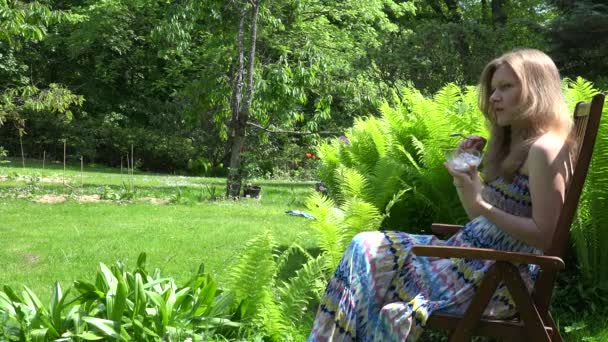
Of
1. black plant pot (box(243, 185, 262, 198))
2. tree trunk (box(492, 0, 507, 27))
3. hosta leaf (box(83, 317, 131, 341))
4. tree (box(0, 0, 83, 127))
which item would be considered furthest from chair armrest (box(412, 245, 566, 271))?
tree trunk (box(492, 0, 507, 27))

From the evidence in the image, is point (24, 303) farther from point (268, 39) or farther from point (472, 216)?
point (268, 39)

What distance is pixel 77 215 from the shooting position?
9.19 metres

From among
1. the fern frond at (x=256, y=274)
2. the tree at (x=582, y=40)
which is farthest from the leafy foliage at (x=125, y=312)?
the tree at (x=582, y=40)

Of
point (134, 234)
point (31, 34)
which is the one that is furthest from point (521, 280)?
point (31, 34)

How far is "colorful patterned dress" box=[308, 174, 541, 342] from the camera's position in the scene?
267cm

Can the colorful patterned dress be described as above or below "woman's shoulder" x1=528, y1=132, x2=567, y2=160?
below

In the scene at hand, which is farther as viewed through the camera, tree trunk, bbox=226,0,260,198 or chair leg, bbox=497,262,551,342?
tree trunk, bbox=226,0,260,198

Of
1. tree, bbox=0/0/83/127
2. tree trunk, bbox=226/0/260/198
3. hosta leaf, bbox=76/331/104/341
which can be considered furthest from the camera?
tree trunk, bbox=226/0/260/198

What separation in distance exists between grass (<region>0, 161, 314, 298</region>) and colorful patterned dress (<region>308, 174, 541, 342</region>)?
1.12 meters

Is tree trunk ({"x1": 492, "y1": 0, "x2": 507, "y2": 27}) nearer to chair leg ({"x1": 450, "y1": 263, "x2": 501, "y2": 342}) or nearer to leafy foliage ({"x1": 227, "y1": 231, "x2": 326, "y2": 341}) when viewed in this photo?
leafy foliage ({"x1": 227, "y1": 231, "x2": 326, "y2": 341})

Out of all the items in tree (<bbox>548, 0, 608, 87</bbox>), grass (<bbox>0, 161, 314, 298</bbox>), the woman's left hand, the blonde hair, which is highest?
tree (<bbox>548, 0, 608, 87</bbox>)

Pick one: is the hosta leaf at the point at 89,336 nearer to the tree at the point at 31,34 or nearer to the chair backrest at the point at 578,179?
the chair backrest at the point at 578,179

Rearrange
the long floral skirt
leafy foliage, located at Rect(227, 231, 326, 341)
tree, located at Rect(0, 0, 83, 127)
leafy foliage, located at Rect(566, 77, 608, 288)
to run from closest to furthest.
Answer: the long floral skirt < leafy foliage, located at Rect(227, 231, 326, 341) < leafy foliage, located at Rect(566, 77, 608, 288) < tree, located at Rect(0, 0, 83, 127)

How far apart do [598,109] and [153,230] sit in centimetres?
603
